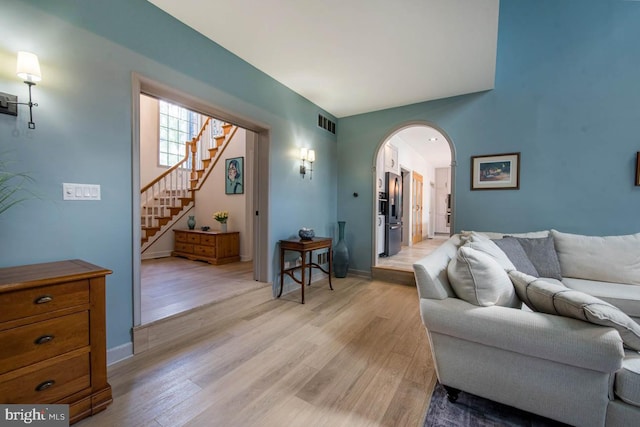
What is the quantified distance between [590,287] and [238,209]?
5.14m

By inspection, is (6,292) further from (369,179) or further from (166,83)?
(369,179)

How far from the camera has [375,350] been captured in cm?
217

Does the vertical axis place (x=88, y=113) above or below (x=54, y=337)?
above

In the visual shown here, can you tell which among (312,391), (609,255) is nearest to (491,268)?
(312,391)

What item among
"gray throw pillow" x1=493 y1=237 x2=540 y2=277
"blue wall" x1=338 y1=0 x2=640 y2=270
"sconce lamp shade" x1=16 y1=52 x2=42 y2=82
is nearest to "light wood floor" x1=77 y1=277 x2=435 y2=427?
"gray throw pillow" x1=493 y1=237 x2=540 y2=277

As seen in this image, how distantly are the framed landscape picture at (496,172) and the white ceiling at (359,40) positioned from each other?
0.99m

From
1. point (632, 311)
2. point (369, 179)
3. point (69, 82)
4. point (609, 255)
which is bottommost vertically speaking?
point (632, 311)

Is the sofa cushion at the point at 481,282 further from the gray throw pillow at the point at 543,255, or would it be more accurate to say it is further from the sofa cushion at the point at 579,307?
the gray throw pillow at the point at 543,255

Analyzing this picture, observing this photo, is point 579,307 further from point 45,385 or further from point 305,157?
point 305,157

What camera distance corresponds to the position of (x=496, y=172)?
3541mm

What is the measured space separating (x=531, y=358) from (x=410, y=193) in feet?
21.8

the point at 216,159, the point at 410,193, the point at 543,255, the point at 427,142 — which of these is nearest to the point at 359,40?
the point at 543,255

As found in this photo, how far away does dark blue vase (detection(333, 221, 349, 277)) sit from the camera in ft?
14.5

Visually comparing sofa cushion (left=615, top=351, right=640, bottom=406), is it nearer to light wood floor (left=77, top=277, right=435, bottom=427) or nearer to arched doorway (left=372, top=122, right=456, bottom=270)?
light wood floor (left=77, top=277, right=435, bottom=427)
